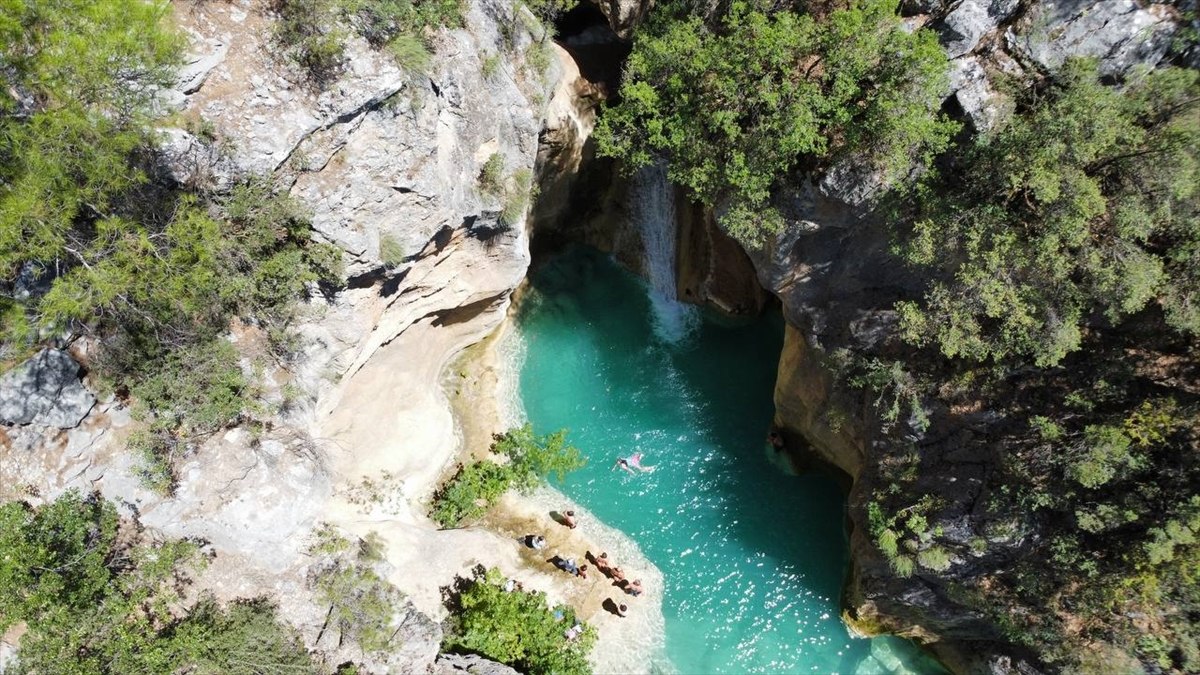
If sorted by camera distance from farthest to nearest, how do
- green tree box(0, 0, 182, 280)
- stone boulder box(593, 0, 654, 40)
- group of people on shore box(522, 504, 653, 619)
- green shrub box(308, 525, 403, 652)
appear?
stone boulder box(593, 0, 654, 40) → group of people on shore box(522, 504, 653, 619) → green shrub box(308, 525, 403, 652) → green tree box(0, 0, 182, 280)

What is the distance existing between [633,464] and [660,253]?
6.82m

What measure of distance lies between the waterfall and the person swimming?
13.6ft

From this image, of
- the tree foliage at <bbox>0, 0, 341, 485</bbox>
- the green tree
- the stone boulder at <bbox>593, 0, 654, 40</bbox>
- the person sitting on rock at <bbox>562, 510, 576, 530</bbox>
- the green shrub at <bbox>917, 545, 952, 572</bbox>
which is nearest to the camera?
the green tree

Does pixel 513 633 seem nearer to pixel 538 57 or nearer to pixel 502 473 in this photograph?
pixel 502 473

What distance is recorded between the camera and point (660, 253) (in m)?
18.9

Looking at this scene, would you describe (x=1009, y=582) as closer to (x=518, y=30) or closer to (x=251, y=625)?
(x=251, y=625)

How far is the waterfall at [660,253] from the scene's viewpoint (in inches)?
713

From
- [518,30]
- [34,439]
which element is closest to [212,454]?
[34,439]

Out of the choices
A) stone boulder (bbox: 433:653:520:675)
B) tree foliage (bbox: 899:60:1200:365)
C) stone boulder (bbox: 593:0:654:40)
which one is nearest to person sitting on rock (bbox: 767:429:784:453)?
tree foliage (bbox: 899:60:1200:365)

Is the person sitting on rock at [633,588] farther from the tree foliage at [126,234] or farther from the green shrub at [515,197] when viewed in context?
the tree foliage at [126,234]

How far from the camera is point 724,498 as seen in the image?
1605 cm

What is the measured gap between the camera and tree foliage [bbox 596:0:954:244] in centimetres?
1082

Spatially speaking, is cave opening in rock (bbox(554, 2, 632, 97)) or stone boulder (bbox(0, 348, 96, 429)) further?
cave opening in rock (bbox(554, 2, 632, 97))

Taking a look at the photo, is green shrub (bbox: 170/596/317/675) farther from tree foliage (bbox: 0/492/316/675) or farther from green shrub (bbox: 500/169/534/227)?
green shrub (bbox: 500/169/534/227)
